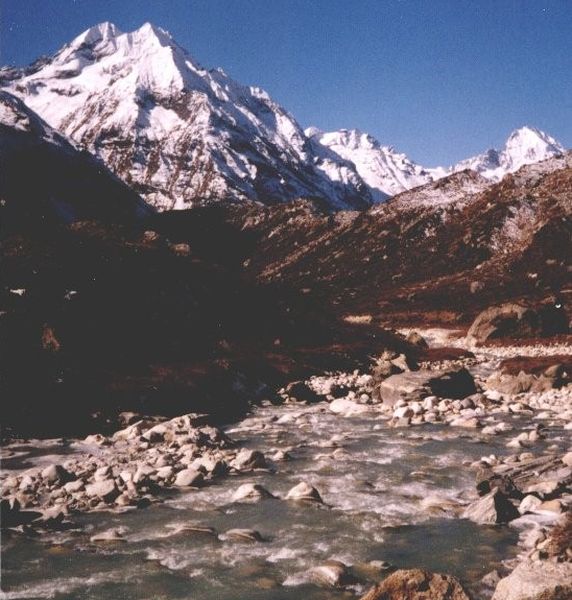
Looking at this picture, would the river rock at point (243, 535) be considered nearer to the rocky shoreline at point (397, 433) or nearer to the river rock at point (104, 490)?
the rocky shoreline at point (397, 433)

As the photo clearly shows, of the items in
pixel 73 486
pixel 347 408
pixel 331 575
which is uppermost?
pixel 73 486

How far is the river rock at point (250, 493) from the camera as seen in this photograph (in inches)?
559

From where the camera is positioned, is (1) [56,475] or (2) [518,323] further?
(2) [518,323]

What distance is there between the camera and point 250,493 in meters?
14.4

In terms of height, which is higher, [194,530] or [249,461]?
[249,461]

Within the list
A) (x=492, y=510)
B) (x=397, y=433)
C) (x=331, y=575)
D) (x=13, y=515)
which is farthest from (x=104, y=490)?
(x=397, y=433)

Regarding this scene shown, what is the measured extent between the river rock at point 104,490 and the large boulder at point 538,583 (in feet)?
31.1

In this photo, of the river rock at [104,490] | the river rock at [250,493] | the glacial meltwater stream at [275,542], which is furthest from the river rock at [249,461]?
the river rock at [104,490]

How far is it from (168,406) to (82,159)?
621 ft

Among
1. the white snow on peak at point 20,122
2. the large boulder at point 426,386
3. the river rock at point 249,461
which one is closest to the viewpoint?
the river rock at point 249,461

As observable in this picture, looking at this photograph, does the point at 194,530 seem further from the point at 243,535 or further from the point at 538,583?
the point at 538,583

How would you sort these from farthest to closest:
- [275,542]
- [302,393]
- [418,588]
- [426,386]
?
[302,393]
[426,386]
[275,542]
[418,588]

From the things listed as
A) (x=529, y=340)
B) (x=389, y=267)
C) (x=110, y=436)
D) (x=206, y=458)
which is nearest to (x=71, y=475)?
(x=206, y=458)

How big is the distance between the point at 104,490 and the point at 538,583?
10445 millimetres
